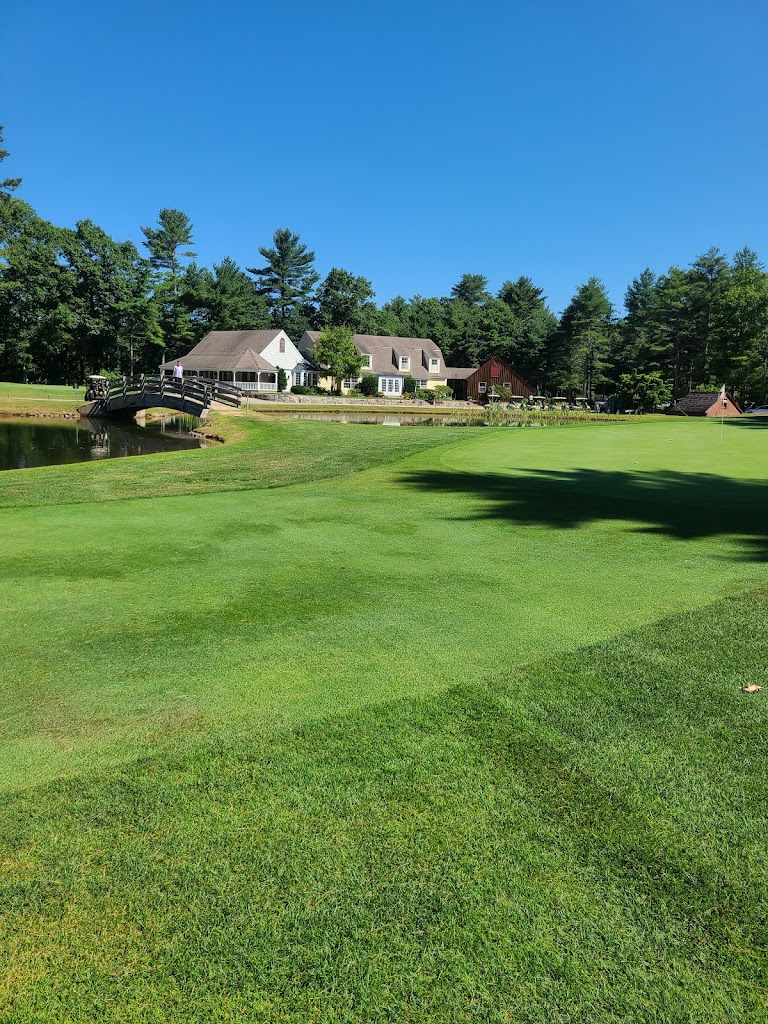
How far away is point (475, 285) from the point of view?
125188 millimetres

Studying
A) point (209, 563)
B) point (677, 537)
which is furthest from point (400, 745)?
point (677, 537)

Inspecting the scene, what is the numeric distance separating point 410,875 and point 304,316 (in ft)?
332

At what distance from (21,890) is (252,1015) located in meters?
0.97

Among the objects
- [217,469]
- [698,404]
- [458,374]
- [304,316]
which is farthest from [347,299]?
[217,469]

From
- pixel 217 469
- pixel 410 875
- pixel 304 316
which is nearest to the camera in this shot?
pixel 410 875

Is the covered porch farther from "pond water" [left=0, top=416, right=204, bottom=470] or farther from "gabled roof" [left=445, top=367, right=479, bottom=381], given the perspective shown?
"pond water" [left=0, top=416, right=204, bottom=470]

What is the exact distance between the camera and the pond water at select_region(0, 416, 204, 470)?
72.2ft

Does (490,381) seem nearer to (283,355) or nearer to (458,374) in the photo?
(458,374)

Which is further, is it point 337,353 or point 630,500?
point 337,353

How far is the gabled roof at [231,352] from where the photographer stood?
64.2 meters

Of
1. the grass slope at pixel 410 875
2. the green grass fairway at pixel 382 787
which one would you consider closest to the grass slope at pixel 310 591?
the green grass fairway at pixel 382 787

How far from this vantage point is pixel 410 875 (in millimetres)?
2307

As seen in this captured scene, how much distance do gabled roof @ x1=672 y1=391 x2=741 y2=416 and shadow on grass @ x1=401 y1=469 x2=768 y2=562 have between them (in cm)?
4903

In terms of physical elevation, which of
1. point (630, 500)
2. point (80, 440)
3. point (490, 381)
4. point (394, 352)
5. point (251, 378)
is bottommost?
point (80, 440)
